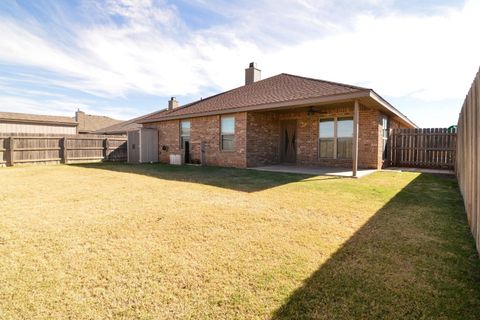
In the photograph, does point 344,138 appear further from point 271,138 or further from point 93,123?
point 93,123

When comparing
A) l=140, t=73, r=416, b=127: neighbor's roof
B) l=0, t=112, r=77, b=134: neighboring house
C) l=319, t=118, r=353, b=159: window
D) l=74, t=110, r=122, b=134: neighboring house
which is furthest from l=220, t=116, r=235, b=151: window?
l=74, t=110, r=122, b=134: neighboring house

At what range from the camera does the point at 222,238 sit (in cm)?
331

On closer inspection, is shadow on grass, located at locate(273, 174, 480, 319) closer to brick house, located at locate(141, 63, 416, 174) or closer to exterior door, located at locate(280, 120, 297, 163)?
brick house, located at locate(141, 63, 416, 174)

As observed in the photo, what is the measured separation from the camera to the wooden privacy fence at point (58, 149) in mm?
13219

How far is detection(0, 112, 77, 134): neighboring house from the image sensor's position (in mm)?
24623

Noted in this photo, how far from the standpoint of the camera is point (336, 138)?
38.2 feet

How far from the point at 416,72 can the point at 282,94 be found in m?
8.79

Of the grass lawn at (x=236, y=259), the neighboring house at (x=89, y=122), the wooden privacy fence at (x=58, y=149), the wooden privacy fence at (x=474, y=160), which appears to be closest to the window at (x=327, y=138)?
the grass lawn at (x=236, y=259)

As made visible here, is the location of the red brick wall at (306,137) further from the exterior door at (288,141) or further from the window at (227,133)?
the window at (227,133)

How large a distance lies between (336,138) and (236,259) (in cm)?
1029

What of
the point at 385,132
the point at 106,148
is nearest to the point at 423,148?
the point at 385,132

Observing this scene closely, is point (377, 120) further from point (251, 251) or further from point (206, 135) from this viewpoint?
point (251, 251)

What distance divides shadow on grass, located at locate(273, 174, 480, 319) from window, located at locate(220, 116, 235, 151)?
30.0 feet

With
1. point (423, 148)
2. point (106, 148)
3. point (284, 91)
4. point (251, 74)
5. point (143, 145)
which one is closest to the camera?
point (284, 91)
